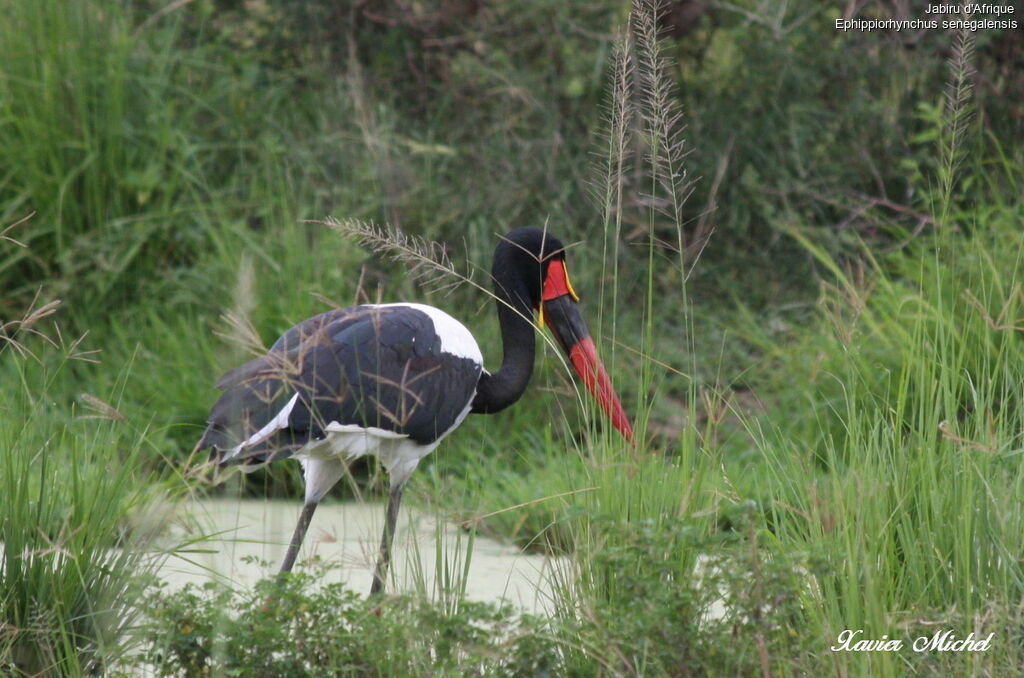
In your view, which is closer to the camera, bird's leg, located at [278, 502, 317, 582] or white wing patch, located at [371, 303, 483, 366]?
bird's leg, located at [278, 502, 317, 582]

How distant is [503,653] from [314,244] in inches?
134

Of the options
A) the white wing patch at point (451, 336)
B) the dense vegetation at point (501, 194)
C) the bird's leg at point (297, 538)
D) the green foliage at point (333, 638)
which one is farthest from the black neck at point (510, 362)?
the green foliage at point (333, 638)

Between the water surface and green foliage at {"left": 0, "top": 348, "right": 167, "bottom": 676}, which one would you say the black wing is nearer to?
the water surface

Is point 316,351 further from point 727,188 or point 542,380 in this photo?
point 727,188

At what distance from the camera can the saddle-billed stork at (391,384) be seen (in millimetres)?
3531

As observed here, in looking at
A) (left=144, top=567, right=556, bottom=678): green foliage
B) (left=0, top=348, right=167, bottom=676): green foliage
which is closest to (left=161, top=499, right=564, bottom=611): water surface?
(left=0, top=348, right=167, bottom=676): green foliage

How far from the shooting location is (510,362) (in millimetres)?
4203

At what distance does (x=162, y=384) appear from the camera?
5262 millimetres

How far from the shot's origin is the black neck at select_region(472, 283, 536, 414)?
4.14 metres

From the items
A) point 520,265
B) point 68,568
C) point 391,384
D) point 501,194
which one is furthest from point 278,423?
point 501,194

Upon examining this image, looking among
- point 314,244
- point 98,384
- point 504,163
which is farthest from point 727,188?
point 98,384

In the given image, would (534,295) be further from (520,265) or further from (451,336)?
(451,336)

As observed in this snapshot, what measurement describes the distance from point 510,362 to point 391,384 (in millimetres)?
823

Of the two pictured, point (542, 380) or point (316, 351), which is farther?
point (542, 380)
